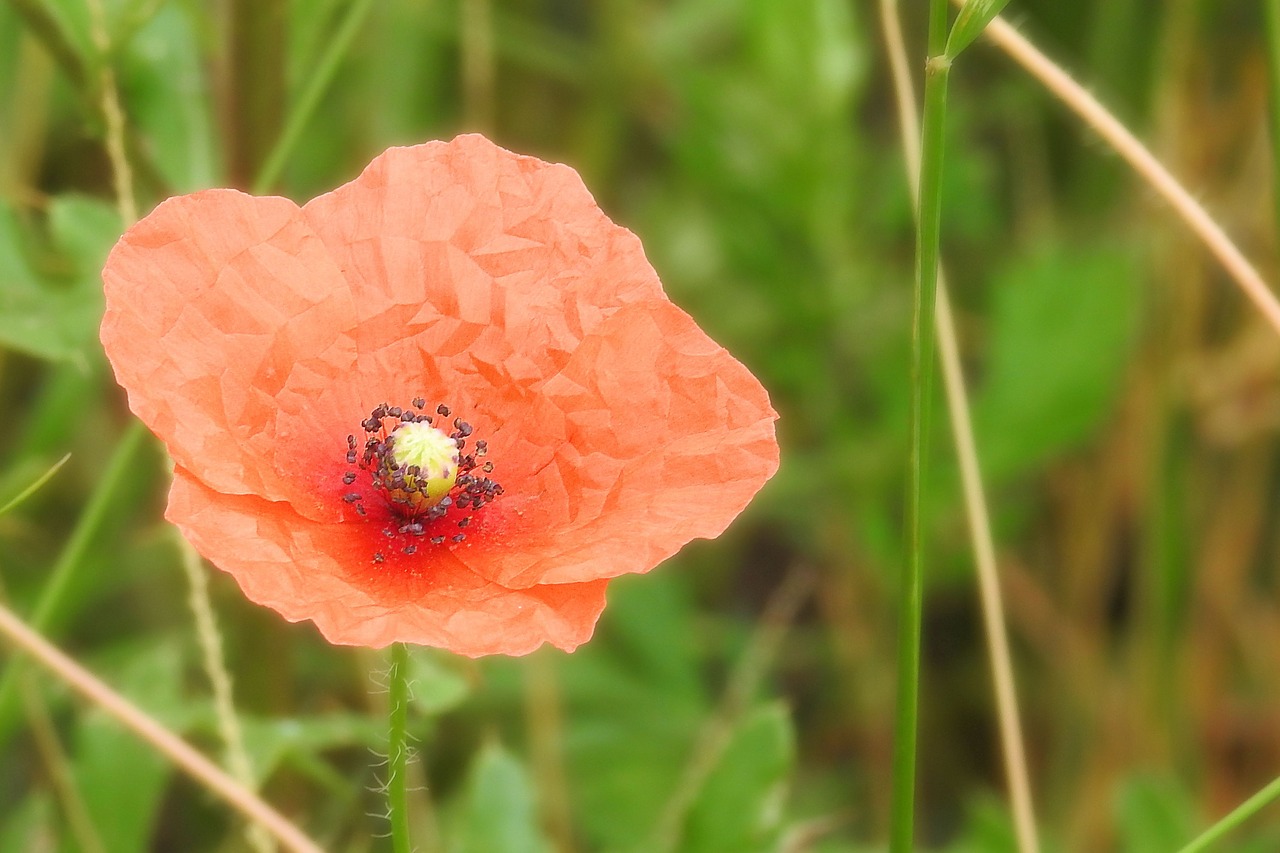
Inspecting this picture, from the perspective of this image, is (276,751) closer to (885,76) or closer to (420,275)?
(420,275)

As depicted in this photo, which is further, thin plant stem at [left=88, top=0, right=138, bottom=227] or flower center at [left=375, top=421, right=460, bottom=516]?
thin plant stem at [left=88, top=0, right=138, bottom=227]

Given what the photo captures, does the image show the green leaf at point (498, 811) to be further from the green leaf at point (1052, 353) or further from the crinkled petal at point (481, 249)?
the green leaf at point (1052, 353)

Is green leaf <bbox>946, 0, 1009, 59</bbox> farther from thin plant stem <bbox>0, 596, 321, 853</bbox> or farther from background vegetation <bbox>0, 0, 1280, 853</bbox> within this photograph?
background vegetation <bbox>0, 0, 1280, 853</bbox>

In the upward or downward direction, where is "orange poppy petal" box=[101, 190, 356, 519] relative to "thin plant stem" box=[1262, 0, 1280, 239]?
downward

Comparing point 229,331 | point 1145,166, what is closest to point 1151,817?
point 1145,166

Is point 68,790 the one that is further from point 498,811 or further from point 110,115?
Answer: point 110,115

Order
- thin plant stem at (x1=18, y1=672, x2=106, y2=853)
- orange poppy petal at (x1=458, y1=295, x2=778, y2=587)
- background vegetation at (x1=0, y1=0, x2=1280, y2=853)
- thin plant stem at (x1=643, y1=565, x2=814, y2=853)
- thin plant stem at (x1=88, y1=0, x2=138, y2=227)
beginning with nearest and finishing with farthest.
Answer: orange poppy petal at (x1=458, y1=295, x2=778, y2=587) → thin plant stem at (x1=88, y1=0, x2=138, y2=227) → thin plant stem at (x1=18, y1=672, x2=106, y2=853) → thin plant stem at (x1=643, y1=565, x2=814, y2=853) → background vegetation at (x1=0, y1=0, x2=1280, y2=853)

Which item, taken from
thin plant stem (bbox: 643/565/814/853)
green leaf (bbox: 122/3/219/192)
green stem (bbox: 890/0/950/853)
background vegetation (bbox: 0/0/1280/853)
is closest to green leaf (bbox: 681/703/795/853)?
thin plant stem (bbox: 643/565/814/853)
